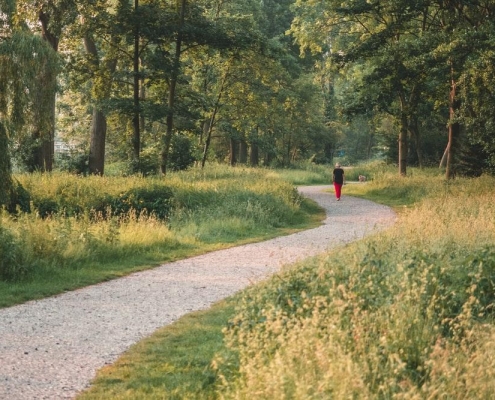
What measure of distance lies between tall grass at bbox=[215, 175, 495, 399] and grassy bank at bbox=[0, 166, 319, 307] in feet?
14.6

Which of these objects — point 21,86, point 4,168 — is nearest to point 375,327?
point 4,168

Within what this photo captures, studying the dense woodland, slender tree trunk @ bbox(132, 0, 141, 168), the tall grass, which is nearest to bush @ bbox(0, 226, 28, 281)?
the dense woodland

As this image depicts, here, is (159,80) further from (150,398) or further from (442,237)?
(150,398)

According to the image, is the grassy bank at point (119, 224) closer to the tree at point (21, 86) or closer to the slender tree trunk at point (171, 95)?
the tree at point (21, 86)

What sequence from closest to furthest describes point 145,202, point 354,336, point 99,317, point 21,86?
point 354,336 < point 99,317 < point 21,86 < point 145,202

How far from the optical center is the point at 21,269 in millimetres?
10406

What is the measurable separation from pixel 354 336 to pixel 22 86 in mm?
10202

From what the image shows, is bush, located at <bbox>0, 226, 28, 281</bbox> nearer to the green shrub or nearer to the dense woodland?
the dense woodland

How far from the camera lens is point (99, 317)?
331 inches

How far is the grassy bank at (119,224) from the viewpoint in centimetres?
1066

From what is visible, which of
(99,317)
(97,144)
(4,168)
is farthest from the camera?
(97,144)

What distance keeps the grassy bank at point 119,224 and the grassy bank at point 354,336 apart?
355 centimetres

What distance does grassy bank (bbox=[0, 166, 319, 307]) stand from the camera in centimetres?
1066

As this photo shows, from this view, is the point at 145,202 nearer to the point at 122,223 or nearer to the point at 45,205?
the point at 45,205
